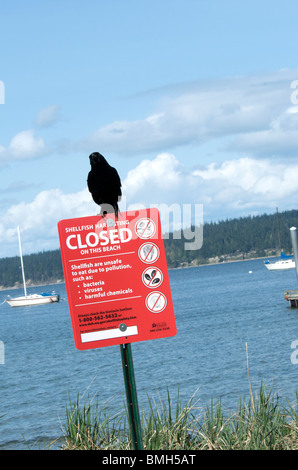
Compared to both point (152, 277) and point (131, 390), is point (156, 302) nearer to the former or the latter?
point (152, 277)

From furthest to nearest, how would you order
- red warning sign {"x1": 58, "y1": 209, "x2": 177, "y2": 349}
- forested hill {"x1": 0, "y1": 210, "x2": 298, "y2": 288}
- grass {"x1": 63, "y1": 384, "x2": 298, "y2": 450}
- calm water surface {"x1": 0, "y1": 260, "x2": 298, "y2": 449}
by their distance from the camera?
forested hill {"x1": 0, "y1": 210, "x2": 298, "y2": 288}, calm water surface {"x1": 0, "y1": 260, "x2": 298, "y2": 449}, grass {"x1": 63, "y1": 384, "x2": 298, "y2": 450}, red warning sign {"x1": 58, "y1": 209, "x2": 177, "y2": 349}

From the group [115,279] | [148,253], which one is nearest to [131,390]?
[115,279]

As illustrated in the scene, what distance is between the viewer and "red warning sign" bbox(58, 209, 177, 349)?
16.0 feet

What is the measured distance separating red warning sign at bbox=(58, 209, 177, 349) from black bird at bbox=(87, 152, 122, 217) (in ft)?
2.20

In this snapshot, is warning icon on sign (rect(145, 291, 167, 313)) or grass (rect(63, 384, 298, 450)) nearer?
warning icon on sign (rect(145, 291, 167, 313))

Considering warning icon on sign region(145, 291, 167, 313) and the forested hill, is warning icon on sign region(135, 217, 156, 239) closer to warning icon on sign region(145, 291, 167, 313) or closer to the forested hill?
warning icon on sign region(145, 291, 167, 313)

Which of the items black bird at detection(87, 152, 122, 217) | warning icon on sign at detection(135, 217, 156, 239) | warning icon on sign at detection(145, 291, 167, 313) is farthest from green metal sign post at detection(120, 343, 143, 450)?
black bird at detection(87, 152, 122, 217)

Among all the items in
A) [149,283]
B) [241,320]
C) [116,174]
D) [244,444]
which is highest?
[116,174]

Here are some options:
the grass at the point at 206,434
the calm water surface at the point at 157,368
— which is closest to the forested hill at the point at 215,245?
the calm water surface at the point at 157,368

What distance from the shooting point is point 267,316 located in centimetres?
4706

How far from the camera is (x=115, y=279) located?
4934 mm
